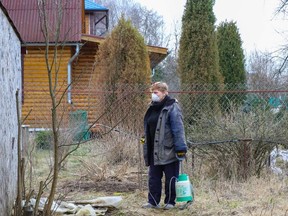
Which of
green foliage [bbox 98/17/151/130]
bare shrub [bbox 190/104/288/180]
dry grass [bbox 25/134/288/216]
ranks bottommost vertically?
dry grass [bbox 25/134/288/216]

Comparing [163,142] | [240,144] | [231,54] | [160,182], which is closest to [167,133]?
[163,142]

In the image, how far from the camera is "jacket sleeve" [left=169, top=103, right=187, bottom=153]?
5242 millimetres

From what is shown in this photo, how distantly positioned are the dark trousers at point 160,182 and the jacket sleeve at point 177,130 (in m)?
0.29

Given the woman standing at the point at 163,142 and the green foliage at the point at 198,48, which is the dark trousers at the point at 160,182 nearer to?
the woman standing at the point at 163,142

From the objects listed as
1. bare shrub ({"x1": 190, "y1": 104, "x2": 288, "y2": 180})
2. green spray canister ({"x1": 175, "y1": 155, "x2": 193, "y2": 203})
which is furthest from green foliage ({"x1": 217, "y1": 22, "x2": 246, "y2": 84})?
green spray canister ({"x1": 175, "y1": 155, "x2": 193, "y2": 203})

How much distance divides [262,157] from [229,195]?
1.09 metres

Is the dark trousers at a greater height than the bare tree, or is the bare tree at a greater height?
the bare tree

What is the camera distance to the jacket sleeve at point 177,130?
5.24 m

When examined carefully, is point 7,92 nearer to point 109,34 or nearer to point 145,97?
point 145,97

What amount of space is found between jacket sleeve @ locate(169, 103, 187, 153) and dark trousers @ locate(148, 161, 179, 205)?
11.3 inches

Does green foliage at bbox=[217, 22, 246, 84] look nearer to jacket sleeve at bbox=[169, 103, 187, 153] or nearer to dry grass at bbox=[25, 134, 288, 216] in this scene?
dry grass at bbox=[25, 134, 288, 216]

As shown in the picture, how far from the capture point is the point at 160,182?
559 centimetres

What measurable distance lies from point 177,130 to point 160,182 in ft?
2.39

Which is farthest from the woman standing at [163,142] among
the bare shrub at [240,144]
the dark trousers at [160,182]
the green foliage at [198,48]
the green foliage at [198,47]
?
the green foliage at [198,47]
